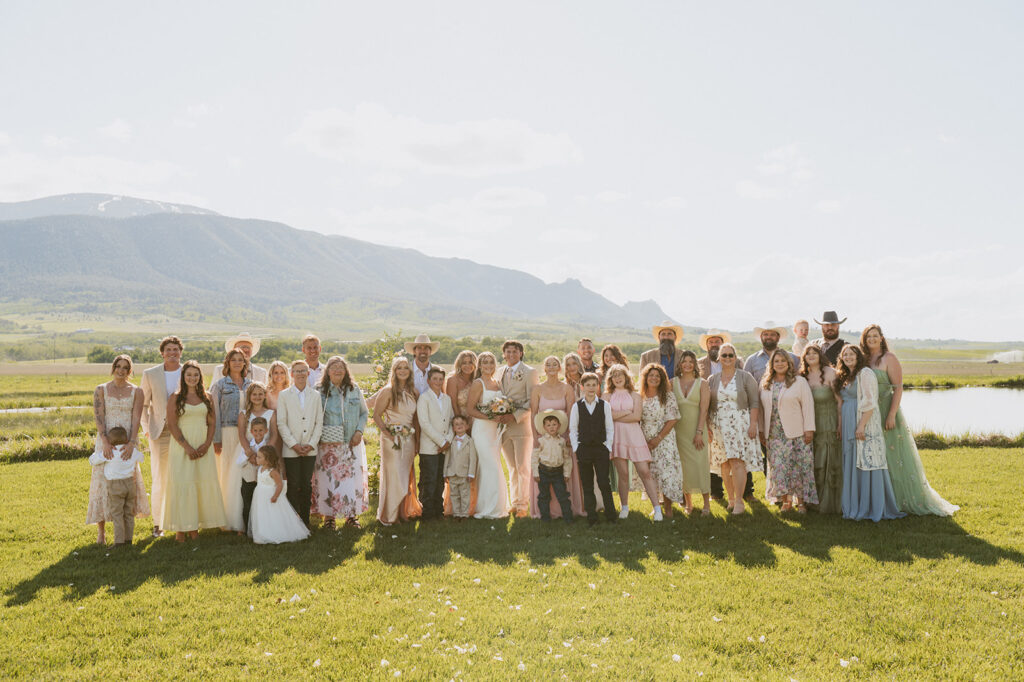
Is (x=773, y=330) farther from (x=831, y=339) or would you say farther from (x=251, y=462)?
(x=251, y=462)

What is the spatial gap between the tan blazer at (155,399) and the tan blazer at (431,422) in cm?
360

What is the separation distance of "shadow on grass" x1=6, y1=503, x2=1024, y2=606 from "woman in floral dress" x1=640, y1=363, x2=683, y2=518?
0.57 meters

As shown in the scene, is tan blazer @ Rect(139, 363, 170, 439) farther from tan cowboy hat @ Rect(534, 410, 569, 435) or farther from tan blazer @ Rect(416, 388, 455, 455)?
tan cowboy hat @ Rect(534, 410, 569, 435)

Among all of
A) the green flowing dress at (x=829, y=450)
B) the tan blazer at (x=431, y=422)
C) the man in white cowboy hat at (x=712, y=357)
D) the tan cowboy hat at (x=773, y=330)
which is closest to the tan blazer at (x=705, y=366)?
the man in white cowboy hat at (x=712, y=357)

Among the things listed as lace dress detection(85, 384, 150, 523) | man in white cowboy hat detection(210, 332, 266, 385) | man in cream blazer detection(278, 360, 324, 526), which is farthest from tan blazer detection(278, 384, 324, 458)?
lace dress detection(85, 384, 150, 523)

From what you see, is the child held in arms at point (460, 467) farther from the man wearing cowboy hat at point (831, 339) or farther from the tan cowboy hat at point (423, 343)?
the man wearing cowboy hat at point (831, 339)

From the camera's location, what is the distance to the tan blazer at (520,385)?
10172 millimetres

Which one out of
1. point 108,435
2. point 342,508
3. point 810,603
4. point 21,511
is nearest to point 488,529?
point 342,508

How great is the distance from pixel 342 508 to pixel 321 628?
11.8 ft

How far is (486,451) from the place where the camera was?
10.0 metres

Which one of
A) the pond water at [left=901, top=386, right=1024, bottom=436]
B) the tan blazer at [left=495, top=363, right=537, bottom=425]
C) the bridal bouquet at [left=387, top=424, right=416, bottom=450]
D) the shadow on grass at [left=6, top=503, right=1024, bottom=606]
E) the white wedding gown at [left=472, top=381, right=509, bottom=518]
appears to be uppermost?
the tan blazer at [left=495, top=363, right=537, bottom=425]

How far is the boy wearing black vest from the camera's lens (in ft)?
30.8

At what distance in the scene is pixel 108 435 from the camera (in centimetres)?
865

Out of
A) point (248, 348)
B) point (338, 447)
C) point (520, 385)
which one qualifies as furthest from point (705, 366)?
point (248, 348)
